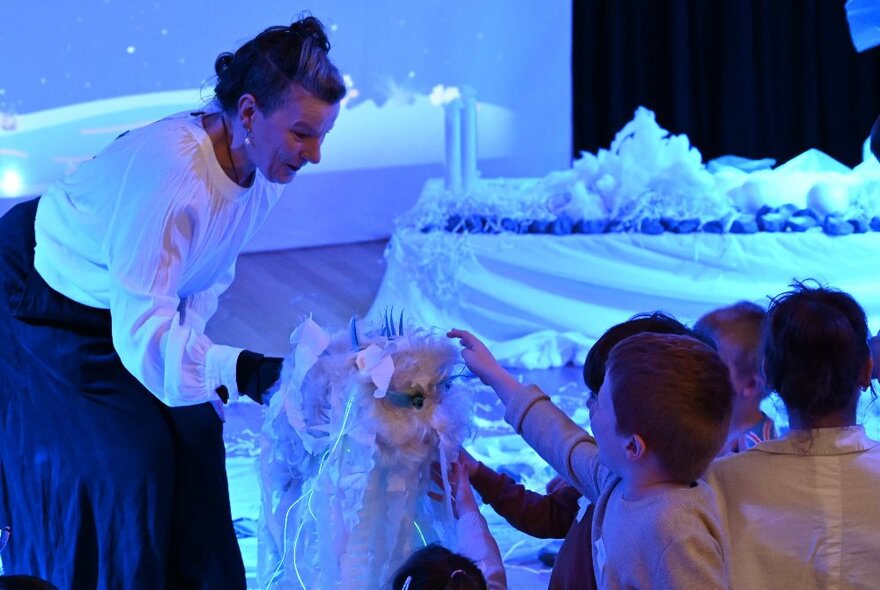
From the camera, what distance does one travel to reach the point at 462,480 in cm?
172

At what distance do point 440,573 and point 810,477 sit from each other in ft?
1.74

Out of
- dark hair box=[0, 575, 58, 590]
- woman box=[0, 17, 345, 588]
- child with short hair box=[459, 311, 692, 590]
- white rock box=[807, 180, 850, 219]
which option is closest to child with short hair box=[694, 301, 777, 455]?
child with short hair box=[459, 311, 692, 590]

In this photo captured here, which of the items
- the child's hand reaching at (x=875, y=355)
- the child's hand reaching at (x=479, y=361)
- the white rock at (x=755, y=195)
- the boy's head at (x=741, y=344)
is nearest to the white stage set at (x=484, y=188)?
the white rock at (x=755, y=195)

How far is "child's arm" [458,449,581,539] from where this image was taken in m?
1.73

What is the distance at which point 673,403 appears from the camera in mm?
1349

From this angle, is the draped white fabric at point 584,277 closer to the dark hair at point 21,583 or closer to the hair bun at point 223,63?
the hair bun at point 223,63

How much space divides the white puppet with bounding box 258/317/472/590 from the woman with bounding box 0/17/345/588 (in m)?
0.09

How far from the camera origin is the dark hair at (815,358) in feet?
4.82

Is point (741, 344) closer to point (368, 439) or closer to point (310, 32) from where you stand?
point (368, 439)

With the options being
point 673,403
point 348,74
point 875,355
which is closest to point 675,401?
point 673,403

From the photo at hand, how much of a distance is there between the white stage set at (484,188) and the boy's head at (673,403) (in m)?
0.42

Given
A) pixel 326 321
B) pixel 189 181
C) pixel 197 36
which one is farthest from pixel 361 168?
pixel 189 181

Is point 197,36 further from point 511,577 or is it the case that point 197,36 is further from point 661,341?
point 661,341

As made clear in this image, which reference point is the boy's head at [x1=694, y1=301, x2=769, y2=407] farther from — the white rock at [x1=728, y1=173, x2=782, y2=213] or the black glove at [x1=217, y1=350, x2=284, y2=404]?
the white rock at [x1=728, y1=173, x2=782, y2=213]
